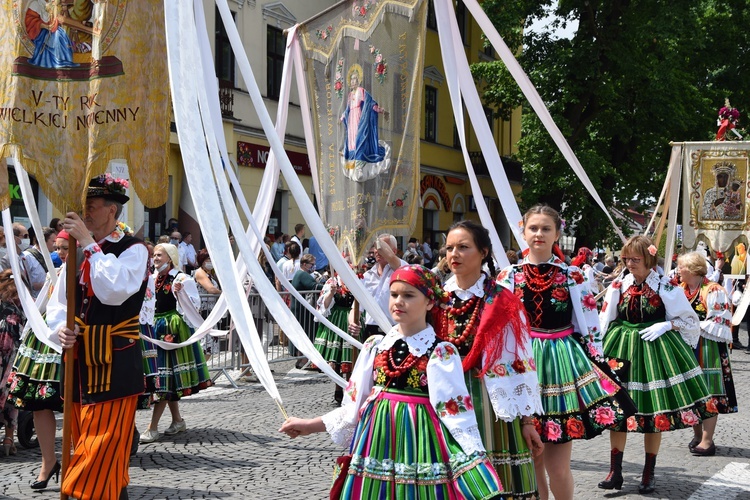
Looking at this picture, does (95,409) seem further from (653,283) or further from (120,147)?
(653,283)

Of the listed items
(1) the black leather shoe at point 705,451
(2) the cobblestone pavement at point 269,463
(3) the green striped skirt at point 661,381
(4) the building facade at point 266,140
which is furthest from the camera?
(4) the building facade at point 266,140

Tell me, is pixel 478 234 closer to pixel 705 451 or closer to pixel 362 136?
pixel 362 136

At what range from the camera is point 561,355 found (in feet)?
18.1

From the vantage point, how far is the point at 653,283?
23.2ft

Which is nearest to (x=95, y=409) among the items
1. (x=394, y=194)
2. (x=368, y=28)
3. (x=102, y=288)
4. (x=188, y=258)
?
(x=102, y=288)

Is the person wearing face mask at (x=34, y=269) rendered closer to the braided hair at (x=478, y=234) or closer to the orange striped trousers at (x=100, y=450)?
the orange striped trousers at (x=100, y=450)

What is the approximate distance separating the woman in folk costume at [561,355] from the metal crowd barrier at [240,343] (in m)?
6.52

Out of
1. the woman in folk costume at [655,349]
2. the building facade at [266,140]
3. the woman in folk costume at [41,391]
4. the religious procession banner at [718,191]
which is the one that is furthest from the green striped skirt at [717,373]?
the building facade at [266,140]

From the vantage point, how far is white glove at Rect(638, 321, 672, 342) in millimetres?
7012

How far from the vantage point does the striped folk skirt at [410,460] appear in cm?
394

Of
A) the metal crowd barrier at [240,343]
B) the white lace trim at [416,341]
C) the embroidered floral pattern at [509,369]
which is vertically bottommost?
the metal crowd barrier at [240,343]

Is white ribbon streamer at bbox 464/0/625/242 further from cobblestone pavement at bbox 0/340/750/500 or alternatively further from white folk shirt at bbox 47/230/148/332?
white folk shirt at bbox 47/230/148/332

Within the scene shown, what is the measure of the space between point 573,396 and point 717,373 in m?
3.55

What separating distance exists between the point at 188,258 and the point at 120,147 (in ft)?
42.1
